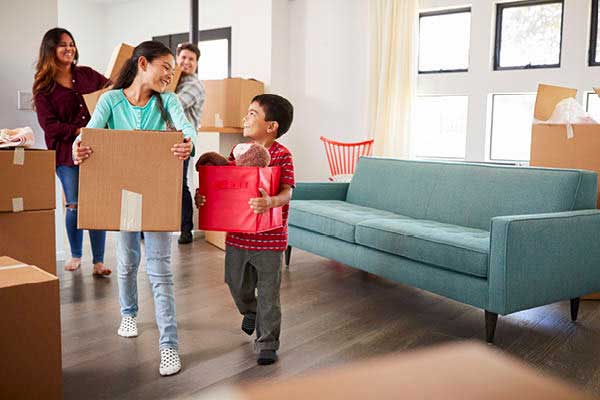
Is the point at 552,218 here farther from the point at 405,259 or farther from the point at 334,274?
the point at 334,274

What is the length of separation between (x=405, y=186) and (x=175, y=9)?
5.30 meters

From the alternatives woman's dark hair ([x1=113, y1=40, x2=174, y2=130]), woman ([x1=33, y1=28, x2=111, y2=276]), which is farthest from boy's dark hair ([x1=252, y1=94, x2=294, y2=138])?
woman ([x1=33, y1=28, x2=111, y2=276])

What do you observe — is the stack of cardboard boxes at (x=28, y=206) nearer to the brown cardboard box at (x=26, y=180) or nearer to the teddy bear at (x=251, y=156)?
the brown cardboard box at (x=26, y=180)

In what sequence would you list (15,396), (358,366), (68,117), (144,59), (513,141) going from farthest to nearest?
(513,141)
(68,117)
(144,59)
(15,396)
(358,366)

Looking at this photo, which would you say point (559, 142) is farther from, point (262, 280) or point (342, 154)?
point (342, 154)

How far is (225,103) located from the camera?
5.08 meters

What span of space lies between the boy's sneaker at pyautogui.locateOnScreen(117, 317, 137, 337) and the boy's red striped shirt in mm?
631

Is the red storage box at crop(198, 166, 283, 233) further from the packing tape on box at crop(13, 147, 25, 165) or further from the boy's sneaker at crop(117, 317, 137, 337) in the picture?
the packing tape on box at crop(13, 147, 25, 165)

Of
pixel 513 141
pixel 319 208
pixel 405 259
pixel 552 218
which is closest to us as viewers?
pixel 552 218

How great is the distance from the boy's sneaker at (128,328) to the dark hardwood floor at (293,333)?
36 millimetres

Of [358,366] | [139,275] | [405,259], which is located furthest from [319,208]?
[358,366]

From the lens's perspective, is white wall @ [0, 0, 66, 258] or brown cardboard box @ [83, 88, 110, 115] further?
white wall @ [0, 0, 66, 258]

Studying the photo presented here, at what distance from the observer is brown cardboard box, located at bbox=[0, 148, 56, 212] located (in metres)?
2.51

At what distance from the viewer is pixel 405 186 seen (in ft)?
12.4
